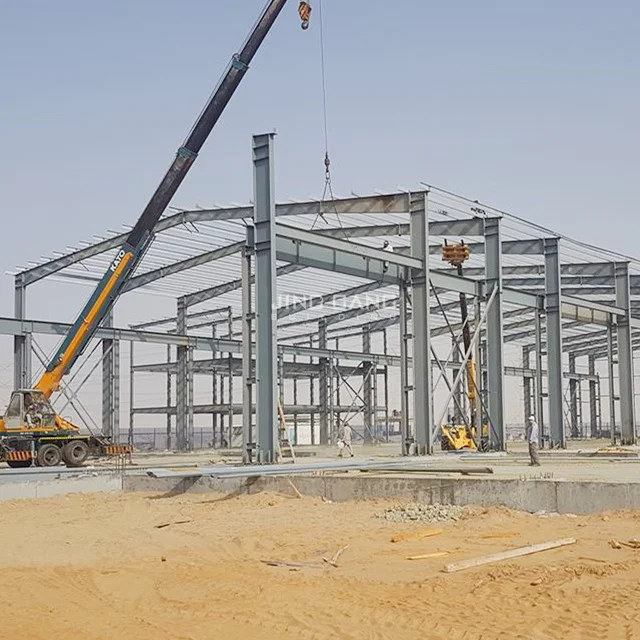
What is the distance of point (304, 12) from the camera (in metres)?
23.5

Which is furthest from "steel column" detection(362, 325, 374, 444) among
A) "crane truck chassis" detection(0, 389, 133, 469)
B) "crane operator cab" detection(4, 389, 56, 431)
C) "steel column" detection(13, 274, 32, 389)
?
"crane operator cab" detection(4, 389, 56, 431)

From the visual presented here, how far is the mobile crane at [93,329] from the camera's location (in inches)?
926

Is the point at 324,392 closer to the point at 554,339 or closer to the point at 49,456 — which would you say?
the point at 554,339

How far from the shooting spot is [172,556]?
42.7ft

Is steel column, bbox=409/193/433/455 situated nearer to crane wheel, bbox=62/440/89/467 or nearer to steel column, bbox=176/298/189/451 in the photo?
crane wheel, bbox=62/440/89/467

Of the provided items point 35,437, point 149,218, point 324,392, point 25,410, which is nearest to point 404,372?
point 149,218

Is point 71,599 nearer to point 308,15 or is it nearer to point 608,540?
point 608,540

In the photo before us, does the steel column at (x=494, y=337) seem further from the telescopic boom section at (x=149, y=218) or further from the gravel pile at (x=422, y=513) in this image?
the gravel pile at (x=422, y=513)

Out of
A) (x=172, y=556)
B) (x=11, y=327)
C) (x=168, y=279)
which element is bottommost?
(x=172, y=556)

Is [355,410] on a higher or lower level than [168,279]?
lower

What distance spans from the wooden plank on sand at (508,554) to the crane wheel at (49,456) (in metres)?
18.1

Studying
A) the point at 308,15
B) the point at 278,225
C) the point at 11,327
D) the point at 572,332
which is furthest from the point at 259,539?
the point at 572,332

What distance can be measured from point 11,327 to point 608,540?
25.2 meters

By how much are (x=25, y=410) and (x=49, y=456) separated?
1.54m
